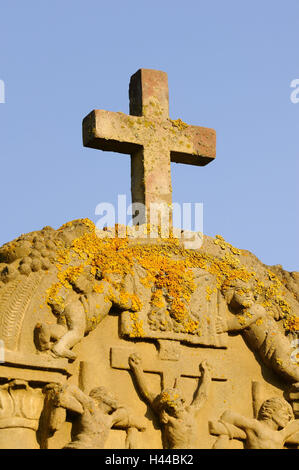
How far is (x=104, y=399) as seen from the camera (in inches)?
274

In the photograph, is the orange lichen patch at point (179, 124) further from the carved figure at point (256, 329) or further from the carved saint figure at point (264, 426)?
the carved saint figure at point (264, 426)

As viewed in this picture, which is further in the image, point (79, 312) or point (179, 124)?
point (179, 124)

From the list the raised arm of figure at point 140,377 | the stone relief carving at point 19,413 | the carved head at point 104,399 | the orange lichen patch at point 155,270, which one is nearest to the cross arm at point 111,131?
the orange lichen patch at point 155,270

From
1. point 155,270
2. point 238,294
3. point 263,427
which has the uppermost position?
point 155,270

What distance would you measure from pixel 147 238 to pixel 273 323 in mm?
1171

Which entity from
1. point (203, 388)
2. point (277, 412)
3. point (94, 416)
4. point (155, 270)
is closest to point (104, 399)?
point (94, 416)

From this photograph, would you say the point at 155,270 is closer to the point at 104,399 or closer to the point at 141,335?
the point at 141,335

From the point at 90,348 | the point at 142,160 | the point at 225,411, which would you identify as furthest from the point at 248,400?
the point at 142,160

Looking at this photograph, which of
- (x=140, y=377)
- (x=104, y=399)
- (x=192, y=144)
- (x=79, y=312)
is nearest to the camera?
(x=104, y=399)

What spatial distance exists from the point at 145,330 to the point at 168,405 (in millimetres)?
561

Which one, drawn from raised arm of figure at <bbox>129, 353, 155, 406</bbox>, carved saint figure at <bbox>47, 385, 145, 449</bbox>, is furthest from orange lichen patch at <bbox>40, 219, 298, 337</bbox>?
carved saint figure at <bbox>47, 385, 145, 449</bbox>

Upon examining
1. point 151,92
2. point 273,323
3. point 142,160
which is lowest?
point 273,323

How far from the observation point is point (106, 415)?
692 cm
